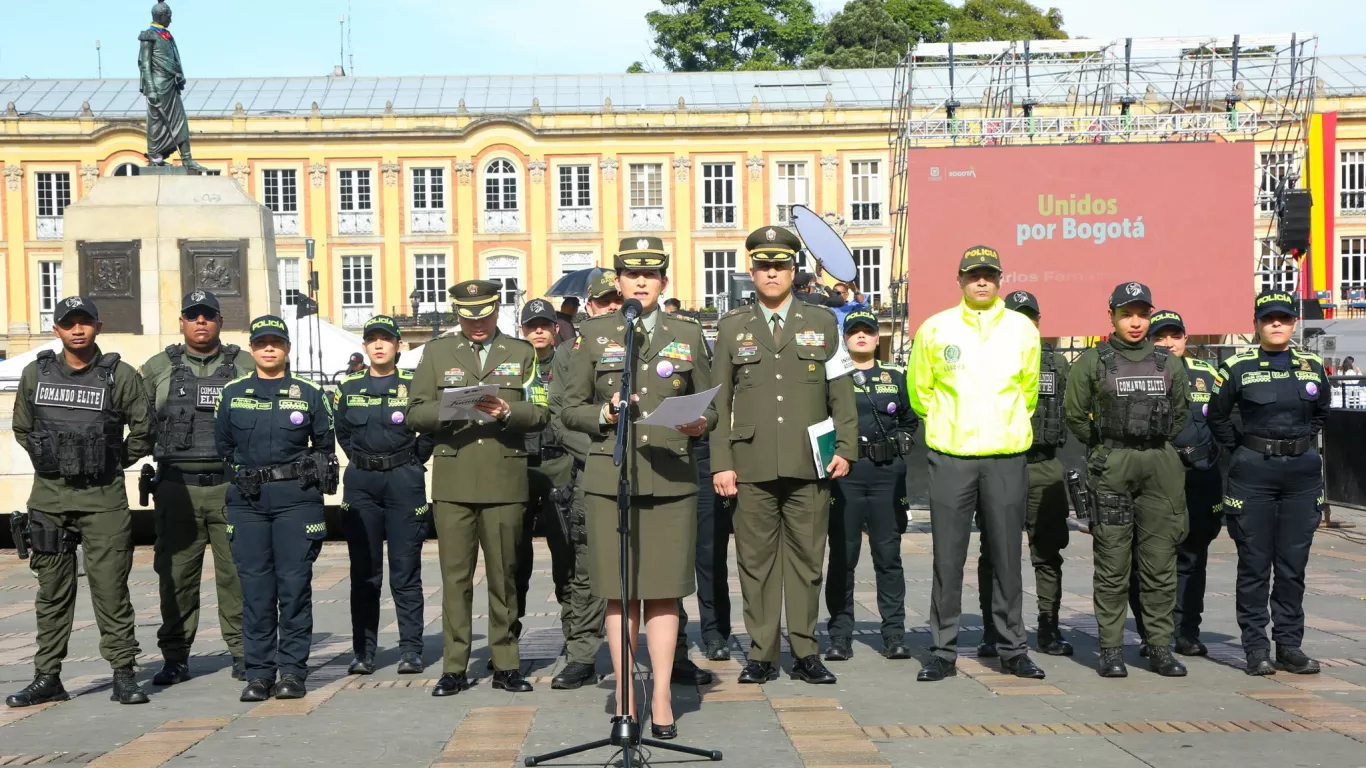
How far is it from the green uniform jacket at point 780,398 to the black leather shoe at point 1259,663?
2.22 metres

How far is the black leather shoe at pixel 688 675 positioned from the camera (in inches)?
302

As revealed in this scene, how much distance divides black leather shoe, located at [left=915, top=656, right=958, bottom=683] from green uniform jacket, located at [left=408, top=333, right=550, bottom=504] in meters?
2.11

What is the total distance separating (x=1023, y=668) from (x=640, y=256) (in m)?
2.79

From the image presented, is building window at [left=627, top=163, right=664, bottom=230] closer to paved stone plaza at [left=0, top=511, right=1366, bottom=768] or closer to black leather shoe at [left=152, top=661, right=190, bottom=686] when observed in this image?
paved stone plaza at [left=0, top=511, right=1366, bottom=768]

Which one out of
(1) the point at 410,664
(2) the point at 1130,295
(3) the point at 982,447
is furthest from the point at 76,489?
(2) the point at 1130,295

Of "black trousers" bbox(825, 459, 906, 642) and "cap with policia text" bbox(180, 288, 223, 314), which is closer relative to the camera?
"cap with policia text" bbox(180, 288, 223, 314)

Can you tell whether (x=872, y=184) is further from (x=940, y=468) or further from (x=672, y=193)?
(x=940, y=468)

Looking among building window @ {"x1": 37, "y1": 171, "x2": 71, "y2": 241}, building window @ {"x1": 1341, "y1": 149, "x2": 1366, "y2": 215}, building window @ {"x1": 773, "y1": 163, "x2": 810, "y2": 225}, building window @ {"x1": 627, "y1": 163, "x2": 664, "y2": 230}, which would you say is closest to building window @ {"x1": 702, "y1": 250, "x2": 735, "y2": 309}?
building window @ {"x1": 627, "y1": 163, "x2": 664, "y2": 230}

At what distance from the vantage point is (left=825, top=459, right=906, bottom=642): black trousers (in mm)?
8539

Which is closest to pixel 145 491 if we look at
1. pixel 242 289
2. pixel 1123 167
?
pixel 242 289

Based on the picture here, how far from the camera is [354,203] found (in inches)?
2216

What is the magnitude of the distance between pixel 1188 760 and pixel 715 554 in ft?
10.5

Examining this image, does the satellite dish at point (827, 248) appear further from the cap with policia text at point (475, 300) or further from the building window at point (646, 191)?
the building window at point (646, 191)

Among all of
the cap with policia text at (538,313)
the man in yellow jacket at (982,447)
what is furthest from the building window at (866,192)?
the man in yellow jacket at (982,447)
